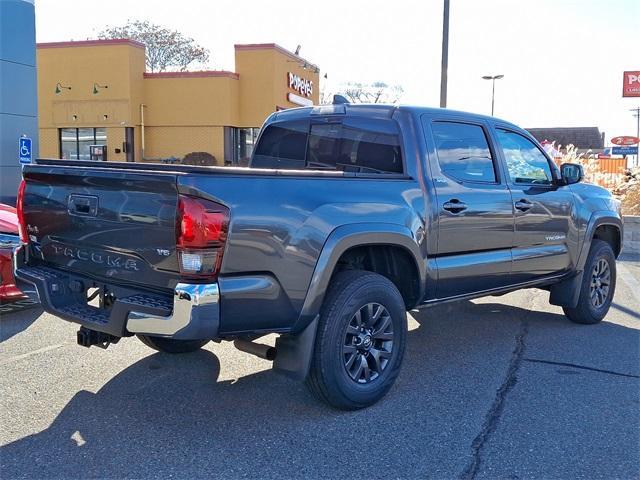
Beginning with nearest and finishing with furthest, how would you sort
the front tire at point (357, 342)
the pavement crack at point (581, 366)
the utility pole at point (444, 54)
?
the front tire at point (357, 342) → the pavement crack at point (581, 366) → the utility pole at point (444, 54)

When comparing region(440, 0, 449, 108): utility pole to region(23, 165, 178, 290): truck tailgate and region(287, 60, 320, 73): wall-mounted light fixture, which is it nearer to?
region(23, 165, 178, 290): truck tailgate

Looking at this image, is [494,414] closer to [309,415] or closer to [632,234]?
[309,415]

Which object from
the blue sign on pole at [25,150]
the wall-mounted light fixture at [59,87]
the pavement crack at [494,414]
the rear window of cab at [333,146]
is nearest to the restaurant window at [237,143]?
the wall-mounted light fixture at [59,87]

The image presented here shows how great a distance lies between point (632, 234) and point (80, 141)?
887 inches

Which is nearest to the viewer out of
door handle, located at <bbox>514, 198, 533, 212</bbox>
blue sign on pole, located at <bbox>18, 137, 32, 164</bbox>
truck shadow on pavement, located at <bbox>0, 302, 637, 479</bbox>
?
truck shadow on pavement, located at <bbox>0, 302, 637, 479</bbox>

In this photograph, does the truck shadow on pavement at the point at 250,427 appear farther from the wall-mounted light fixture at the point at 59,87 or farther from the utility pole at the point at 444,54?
the wall-mounted light fixture at the point at 59,87

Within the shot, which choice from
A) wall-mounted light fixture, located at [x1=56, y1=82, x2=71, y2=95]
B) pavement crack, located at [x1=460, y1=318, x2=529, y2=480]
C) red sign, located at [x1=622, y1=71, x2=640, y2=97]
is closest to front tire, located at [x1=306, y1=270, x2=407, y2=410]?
pavement crack, located at [x1=460, y1=318, x2=529, y2=480]

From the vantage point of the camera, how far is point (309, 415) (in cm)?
414

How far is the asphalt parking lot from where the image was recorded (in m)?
3.46

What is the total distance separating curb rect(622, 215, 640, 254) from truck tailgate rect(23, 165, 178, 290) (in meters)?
11.4

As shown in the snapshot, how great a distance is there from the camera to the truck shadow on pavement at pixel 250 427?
3416mm

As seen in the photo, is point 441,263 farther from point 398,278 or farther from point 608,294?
point 608,294

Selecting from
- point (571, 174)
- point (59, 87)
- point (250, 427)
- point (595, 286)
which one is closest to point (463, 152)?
point (571, 174)

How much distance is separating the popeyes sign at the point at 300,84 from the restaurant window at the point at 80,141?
Result: 8.37m
